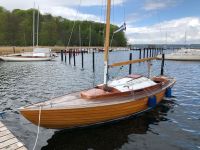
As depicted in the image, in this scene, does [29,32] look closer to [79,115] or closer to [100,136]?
[100,136]

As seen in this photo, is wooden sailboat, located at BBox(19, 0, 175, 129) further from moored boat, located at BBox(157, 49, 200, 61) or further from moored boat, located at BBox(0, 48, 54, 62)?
moored boat, located at BBox(157, 49, 200, 61)

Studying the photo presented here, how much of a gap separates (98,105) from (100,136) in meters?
1.69

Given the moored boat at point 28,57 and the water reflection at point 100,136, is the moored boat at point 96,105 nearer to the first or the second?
the water reflection at point 100,136

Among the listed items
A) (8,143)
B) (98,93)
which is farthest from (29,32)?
(8,143)

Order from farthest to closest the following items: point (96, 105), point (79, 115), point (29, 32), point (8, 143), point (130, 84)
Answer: point (29, 32) → point (130, 84) → point (96, 105) → point (79, 115) → point (8, 143)

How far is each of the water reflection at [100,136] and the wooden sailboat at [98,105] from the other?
65 centimetres

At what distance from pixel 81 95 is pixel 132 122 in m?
3.62

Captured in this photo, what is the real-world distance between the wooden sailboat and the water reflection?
0.65m

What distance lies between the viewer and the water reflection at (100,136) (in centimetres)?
1267

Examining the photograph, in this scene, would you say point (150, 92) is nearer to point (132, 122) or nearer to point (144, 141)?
point (132, 122)

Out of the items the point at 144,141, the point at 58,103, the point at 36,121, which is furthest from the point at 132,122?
the point at 36,121

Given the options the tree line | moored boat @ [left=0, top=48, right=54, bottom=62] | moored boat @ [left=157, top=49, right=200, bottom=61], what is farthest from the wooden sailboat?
the tree line

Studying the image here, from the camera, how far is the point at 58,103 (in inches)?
529

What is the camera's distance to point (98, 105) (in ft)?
44.0
